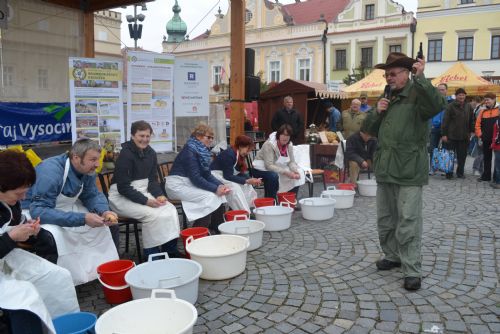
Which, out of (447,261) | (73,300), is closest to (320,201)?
(447,261)

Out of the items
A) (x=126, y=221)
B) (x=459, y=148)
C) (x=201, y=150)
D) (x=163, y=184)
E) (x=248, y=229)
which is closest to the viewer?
(x=126, y=221)

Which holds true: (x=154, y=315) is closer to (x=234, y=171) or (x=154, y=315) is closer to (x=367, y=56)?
(x=234, y=171)

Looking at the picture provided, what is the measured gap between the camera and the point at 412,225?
11.7 feet

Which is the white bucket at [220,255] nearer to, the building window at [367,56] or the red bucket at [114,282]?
the red bucket at [114,282]

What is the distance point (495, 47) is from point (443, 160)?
23.9 m

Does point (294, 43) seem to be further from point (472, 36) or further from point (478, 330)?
point (478, 330)

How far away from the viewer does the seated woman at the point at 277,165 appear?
6.23 meters

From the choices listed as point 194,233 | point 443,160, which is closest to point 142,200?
point 194,233

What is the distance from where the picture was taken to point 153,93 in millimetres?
6848

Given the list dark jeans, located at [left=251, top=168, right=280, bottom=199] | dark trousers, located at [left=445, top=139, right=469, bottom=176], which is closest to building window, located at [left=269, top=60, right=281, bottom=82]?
dark trousers, located at [left=445, top=139, right=469, bottom=176]

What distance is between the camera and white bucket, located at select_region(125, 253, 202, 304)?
123 inches

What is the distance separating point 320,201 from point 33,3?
5240 mm

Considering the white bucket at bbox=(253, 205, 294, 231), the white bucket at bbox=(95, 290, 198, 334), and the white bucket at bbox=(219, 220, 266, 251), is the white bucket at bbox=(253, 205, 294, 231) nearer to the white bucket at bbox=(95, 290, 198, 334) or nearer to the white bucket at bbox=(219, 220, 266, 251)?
the white bucket at bbox=(219, 220, 266, 251)

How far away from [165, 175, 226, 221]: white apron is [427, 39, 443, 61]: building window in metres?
29.5
